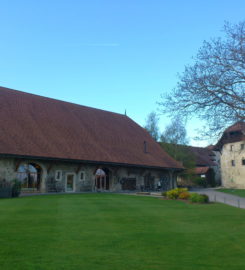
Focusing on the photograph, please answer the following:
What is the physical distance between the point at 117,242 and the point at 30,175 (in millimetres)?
17228

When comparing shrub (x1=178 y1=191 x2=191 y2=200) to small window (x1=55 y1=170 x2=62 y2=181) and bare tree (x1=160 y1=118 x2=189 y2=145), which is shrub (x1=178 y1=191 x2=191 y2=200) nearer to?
small window (x1=55 y1=170 x2=62 y2=181)

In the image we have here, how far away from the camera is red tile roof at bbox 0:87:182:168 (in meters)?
22.5

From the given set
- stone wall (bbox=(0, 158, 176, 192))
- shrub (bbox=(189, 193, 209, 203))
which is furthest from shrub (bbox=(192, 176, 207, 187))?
shrub (bbox=(189, 193, 209, 203))

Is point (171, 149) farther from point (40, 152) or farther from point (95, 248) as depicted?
point (95, 248)

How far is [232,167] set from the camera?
1571 inches

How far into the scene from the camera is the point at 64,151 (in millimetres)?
23781

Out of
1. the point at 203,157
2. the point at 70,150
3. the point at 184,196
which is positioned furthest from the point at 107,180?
the point at 203,157

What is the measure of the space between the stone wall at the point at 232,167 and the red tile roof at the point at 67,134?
10662mm

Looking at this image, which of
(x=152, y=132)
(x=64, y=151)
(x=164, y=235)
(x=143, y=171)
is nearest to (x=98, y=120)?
(x=143, y=171)

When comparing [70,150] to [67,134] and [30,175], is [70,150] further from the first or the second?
[30,175]

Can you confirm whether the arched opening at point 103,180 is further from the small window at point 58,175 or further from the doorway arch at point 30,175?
the doorway arch at point 30,175

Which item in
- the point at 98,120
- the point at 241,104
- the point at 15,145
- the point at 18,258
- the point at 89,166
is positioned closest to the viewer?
the point at 18,258

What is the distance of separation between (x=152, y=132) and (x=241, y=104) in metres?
35.9

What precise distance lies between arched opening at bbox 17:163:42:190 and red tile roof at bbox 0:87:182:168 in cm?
161
